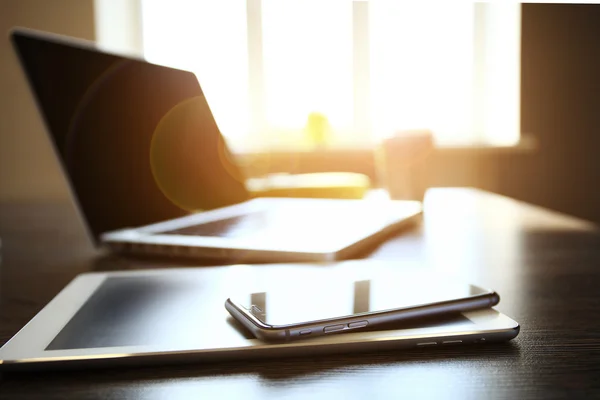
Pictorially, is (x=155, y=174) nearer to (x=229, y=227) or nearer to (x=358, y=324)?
(x=229, y=227)

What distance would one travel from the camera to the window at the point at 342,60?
→ 3.45 metres

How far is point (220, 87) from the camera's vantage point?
137 inches

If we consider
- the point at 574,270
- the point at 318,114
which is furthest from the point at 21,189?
the point at 574,270

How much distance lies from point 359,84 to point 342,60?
0.66 ft

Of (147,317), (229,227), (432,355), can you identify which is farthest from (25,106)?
(432,355)

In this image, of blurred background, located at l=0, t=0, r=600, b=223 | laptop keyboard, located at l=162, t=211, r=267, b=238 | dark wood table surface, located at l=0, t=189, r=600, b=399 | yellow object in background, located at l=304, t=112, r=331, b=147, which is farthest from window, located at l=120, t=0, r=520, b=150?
dark wood table surface, located at l=0, t=189, r=600, b=399

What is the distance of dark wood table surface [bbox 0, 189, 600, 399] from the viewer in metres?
0.23

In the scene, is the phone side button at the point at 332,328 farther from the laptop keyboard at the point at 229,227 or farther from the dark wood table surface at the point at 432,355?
the laptop keyboard at the point at 229,227

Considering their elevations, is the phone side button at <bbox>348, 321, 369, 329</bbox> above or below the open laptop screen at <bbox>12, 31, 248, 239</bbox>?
below

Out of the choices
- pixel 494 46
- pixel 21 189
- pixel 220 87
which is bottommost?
pixel 21 189

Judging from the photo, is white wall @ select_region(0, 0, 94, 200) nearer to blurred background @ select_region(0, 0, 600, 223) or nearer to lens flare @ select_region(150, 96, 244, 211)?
blurred background @ select_region(0, 0, 600, 223)

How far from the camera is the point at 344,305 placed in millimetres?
308

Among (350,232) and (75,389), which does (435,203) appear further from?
(75,389)

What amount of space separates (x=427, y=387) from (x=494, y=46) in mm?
3623
